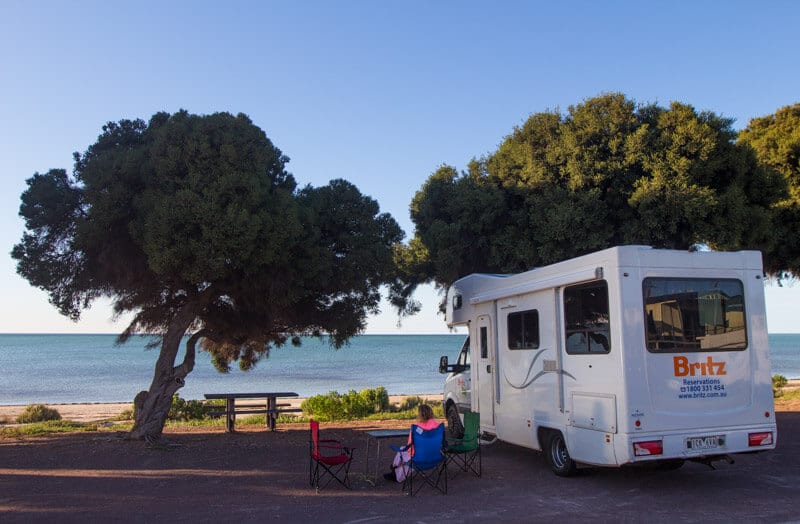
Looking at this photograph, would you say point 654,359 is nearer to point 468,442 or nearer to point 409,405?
point 468,442

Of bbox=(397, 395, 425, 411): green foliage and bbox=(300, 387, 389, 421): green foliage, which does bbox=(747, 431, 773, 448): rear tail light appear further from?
bbox=(397, 395, 425, 411): green foliage

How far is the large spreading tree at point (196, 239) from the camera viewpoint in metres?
10.7

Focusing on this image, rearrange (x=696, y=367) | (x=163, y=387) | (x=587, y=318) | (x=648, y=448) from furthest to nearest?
1. (x=163, y=387)
2. (x=587, y=318)
3. (x=696, y=367)
4. (x=648, y=448)

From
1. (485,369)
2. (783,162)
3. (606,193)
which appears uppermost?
(783,162)

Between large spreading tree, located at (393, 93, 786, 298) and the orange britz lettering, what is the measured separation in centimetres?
644

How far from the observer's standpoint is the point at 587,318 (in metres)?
7.97

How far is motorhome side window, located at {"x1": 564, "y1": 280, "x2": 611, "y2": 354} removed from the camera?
25.1 feet

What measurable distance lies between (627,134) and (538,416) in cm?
804

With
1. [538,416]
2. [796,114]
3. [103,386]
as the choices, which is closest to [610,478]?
[538,416]

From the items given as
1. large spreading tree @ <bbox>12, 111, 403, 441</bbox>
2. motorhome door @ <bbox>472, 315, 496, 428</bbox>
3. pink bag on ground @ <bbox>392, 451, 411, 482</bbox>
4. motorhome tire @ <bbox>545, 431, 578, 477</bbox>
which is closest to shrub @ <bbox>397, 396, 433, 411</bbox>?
large spreading tree @ <bbox>12, 111, 403, 441</bbox>

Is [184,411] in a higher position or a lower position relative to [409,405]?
higher

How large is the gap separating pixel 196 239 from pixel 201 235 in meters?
0.10

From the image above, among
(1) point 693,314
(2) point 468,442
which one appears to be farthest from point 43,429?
(1) point 693,314

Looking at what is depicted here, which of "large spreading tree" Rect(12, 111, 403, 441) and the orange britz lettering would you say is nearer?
the orange britz lettering
